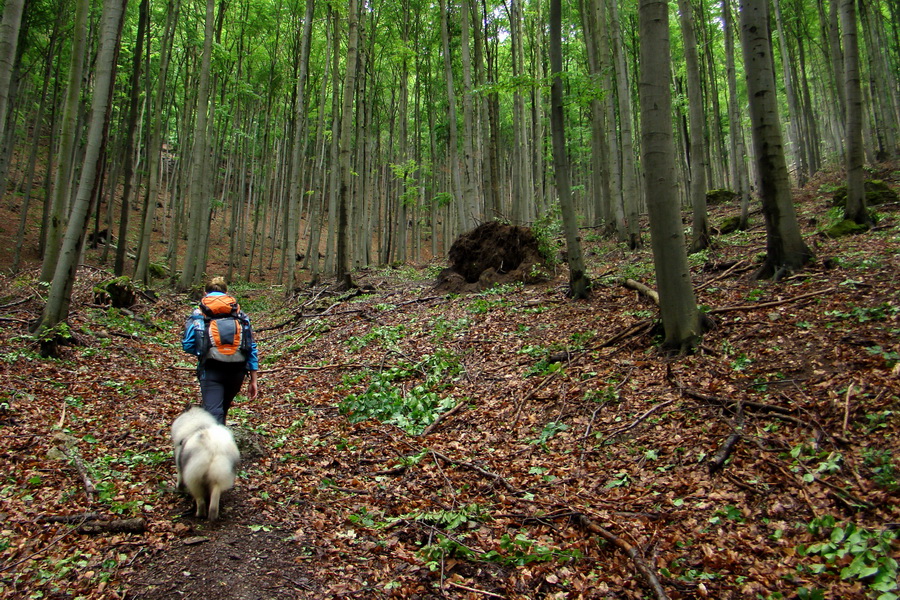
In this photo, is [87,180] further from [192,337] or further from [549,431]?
[549,431]

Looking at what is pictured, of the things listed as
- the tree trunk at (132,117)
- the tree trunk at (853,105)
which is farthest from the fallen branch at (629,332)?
the tree trunk at (132,117)

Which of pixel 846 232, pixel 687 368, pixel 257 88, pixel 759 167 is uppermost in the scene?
pixel 257 88

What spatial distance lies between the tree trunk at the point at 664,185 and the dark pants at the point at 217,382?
491 centimetres

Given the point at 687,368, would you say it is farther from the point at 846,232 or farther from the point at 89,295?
the point at 89,295

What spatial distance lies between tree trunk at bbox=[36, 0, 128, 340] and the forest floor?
0.69m

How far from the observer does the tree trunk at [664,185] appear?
5.73 meters

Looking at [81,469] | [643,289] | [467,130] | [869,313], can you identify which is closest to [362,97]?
[467,130]

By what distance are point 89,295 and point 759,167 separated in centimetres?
1386

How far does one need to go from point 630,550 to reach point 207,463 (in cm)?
310

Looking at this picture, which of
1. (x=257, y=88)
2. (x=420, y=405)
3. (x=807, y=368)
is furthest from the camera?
(x=257, y=88)

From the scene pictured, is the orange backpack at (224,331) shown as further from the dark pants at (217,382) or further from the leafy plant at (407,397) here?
the leafy plant at (407,397)

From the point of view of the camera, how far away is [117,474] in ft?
13.8

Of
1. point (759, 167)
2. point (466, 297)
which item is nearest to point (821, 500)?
point (759, 167)

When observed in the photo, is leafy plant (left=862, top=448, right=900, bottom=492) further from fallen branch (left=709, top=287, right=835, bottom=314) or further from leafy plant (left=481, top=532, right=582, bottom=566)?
fallen branch (left=709, top=287, right=835, bottom=314)
